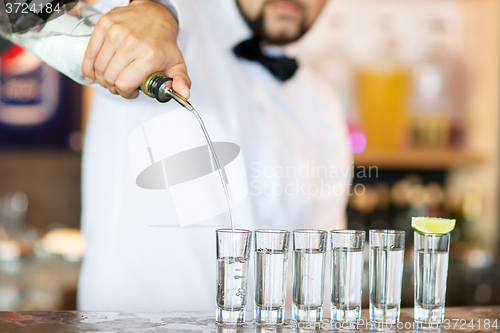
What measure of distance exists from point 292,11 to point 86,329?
836 millimetres

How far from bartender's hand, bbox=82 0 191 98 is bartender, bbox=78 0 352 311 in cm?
16

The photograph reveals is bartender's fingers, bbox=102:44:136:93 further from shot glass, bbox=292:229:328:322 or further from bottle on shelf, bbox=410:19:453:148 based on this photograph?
bottle on shelf, bbox=410:19:453:148

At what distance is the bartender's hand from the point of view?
2.48 ft

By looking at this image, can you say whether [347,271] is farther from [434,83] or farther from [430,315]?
[434,83]

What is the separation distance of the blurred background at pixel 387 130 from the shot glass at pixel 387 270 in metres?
1.14

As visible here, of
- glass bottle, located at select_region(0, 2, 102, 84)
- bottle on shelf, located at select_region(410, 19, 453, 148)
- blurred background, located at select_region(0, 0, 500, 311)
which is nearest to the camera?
glass bottle, located at select_region(0, 2, 102, 84)

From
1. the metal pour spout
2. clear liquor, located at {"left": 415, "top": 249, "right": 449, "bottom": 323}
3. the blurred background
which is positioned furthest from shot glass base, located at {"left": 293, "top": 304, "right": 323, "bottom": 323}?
the blurred background

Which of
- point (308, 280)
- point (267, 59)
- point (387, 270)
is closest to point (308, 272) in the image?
point (308, 280)

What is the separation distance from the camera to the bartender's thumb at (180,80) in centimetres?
74

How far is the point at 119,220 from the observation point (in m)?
1.15

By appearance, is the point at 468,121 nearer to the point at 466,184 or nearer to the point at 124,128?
the point at 466,184

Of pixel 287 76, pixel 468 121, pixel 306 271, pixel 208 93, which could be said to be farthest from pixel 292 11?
pixel 468 121

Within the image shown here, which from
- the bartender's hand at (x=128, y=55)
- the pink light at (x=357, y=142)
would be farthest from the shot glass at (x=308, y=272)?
the pink light at (x=357, y=142)

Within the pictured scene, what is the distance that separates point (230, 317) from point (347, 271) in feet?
0.56
